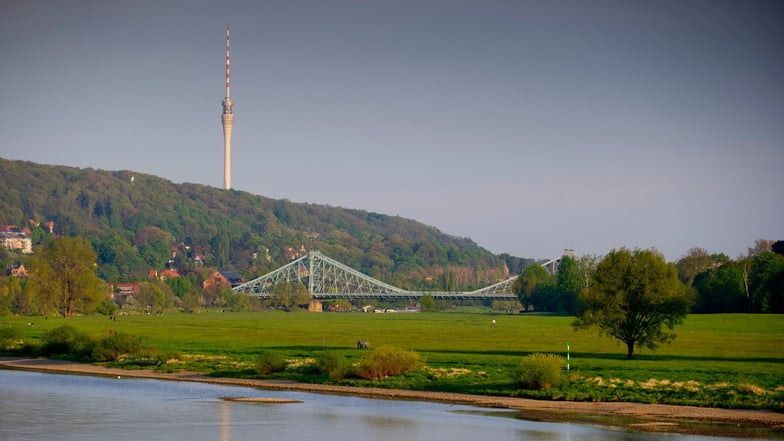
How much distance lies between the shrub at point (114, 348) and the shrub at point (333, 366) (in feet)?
50.0

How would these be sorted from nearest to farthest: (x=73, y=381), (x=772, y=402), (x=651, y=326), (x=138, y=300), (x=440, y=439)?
(x=440, y=439) → (x=772, y=402) → (x=73, y=381) → (x=651, y=326) → (x=138, y=300)

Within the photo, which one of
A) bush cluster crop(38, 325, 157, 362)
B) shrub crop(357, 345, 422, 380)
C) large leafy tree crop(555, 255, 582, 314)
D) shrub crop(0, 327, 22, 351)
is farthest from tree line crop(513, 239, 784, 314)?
shrub crop(0, 327, 22, 351)

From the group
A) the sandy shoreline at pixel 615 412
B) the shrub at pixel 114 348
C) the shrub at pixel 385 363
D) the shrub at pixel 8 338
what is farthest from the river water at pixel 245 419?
the shrub at pixel 8 338

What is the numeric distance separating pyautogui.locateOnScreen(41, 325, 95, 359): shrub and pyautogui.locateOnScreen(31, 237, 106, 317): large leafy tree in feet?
153

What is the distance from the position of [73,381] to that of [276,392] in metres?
11.3

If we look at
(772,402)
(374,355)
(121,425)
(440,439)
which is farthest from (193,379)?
(772,402)

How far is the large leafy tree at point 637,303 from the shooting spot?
5878 centimetres

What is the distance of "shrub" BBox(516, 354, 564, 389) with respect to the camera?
156ft

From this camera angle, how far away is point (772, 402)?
140ft

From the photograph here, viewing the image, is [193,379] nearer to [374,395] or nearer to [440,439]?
[374,395]

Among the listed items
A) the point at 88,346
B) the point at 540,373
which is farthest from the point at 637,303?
the point at 88,346

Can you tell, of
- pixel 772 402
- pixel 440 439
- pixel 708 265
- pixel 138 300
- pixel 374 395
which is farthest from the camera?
pixel 138 300

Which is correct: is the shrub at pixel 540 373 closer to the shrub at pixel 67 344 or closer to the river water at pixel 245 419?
the river water at pixel 245 419

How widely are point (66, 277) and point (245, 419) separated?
268 feet
